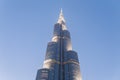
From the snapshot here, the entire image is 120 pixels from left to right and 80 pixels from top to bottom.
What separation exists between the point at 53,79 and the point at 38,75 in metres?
15.0

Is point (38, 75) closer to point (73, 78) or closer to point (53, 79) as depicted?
point (53, 79)

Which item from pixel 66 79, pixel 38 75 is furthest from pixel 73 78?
pixel 38 75


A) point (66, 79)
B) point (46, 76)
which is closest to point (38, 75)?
point (46, 76)

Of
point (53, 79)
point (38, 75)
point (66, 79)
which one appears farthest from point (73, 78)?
point (38, 75)

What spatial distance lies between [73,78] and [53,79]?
64.6ft

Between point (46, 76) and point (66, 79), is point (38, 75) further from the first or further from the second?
point (66, 79)

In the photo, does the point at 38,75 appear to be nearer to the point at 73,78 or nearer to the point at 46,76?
the point at 46,76

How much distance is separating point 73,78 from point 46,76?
87.7ft

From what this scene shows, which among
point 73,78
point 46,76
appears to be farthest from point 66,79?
point 46,76

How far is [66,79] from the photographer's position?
199250mm

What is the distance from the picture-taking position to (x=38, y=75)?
19750 cm

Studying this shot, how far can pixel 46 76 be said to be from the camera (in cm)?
19462

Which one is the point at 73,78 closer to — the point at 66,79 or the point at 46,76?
the point at 66,79

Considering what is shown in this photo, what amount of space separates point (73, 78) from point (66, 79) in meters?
6.94
